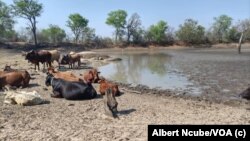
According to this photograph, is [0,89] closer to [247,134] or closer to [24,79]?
[24,79]

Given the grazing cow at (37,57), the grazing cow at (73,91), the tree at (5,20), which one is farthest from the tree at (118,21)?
the grazing cow at (73,91)

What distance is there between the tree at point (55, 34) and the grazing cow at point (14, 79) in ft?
182

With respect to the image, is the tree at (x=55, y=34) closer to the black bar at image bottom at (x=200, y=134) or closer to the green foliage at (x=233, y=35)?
the green foliage at (x=233, y=35)

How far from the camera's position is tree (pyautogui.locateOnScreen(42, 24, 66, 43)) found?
229ft

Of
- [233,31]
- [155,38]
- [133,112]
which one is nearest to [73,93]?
[133,112]

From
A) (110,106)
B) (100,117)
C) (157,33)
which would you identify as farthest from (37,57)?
(157,33)

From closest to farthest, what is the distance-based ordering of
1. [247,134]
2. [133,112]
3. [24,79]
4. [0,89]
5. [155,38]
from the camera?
[247,134] < [133,112] < [0,89] < [24,79] < [155,38]

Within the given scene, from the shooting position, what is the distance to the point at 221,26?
7819 centimetres

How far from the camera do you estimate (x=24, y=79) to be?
14773 millimetres

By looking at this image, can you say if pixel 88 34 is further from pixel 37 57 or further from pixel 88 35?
pixel 37 57

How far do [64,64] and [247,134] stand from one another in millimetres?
19166

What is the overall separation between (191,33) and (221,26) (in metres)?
9.76

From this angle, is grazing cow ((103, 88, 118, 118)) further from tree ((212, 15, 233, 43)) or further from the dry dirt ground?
tree ((212, 15, 233, 43))

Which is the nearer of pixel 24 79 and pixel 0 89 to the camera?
pixel 0 89
